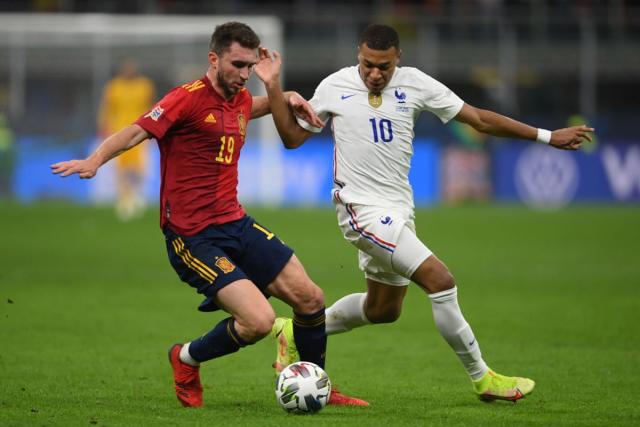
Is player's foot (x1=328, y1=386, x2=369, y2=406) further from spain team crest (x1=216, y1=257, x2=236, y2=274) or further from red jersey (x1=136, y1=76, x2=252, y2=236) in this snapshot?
red jersey (x1=136, y1=76, x2=252, y2=236)

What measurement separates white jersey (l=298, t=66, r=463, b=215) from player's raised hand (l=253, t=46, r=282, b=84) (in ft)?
1.41

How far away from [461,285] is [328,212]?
11.4 meters

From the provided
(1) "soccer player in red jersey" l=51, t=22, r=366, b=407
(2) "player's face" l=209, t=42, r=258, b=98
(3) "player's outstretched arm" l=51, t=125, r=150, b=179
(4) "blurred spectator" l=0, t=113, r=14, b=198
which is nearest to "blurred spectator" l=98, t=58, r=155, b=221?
(4) "blurred spectator" l=0, t=113, r=14, b=198

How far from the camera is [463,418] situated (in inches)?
281

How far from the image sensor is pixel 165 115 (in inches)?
284

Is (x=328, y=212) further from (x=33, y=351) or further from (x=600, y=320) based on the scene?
(x=33, y=351)

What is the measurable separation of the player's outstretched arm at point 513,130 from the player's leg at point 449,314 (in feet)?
3.04

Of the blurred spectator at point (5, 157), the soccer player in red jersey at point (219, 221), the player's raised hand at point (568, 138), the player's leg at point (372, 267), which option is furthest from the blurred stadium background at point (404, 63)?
the soccer player in red jersey at point (219, 221)

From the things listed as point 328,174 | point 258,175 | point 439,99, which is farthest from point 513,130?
point 328,174

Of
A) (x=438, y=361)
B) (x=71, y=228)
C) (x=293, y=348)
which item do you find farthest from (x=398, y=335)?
(x=71, y=228)

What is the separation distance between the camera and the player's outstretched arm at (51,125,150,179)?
6781 millimetres

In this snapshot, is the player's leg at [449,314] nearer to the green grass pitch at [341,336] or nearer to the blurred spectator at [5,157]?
the green grass pitch at [341,336]

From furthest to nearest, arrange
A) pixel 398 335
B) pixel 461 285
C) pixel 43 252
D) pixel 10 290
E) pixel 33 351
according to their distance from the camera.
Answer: pixel 43 252 → pixel 461 285 → pixel 10 290 → pixel 398 335 → pixel 33 351

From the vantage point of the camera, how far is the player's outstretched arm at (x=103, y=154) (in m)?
6.78
